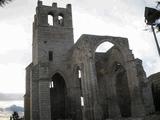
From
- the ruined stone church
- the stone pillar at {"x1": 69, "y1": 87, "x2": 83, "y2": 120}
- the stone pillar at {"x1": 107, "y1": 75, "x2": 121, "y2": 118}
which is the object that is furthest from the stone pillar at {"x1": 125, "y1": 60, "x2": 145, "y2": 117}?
the stone pillar at {"x1": 69, "y1": 87, "x2": 83, "y2": 120}

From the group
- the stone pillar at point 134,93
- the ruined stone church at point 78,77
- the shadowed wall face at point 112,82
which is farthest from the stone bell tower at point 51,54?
the stone pillar at point 134,93

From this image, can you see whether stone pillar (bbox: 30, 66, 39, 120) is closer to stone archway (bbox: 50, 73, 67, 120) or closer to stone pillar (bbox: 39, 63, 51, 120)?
stone pillar (bbox: 39, 63, 51, 120)

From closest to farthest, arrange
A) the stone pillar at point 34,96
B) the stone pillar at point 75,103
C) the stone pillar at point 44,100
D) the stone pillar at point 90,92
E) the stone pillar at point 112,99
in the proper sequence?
the stone pillar at point 90,92 → the stone pillar at point 44,100 → the stone pillar at point 112,99 → the stone pillar at point 34,96 → the stone pillar at point 75,103

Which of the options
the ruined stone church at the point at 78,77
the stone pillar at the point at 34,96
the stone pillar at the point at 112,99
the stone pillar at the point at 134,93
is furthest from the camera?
the stone pillar at the point at 34,96

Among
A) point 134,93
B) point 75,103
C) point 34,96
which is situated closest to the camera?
point 134,93

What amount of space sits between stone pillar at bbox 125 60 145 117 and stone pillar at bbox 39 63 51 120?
719 cm

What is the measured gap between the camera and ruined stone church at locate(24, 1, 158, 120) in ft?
61.0

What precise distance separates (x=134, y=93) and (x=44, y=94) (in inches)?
308

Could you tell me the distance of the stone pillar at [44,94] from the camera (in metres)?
20.3

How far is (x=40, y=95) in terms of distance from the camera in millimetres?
20875

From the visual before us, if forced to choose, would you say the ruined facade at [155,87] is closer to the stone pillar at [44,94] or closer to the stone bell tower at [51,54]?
the stone bell tower at [51,54]

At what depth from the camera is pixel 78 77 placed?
23.4m

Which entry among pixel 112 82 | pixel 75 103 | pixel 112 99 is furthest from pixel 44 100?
pixel 112 82

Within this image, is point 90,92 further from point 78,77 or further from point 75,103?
point 78,77
